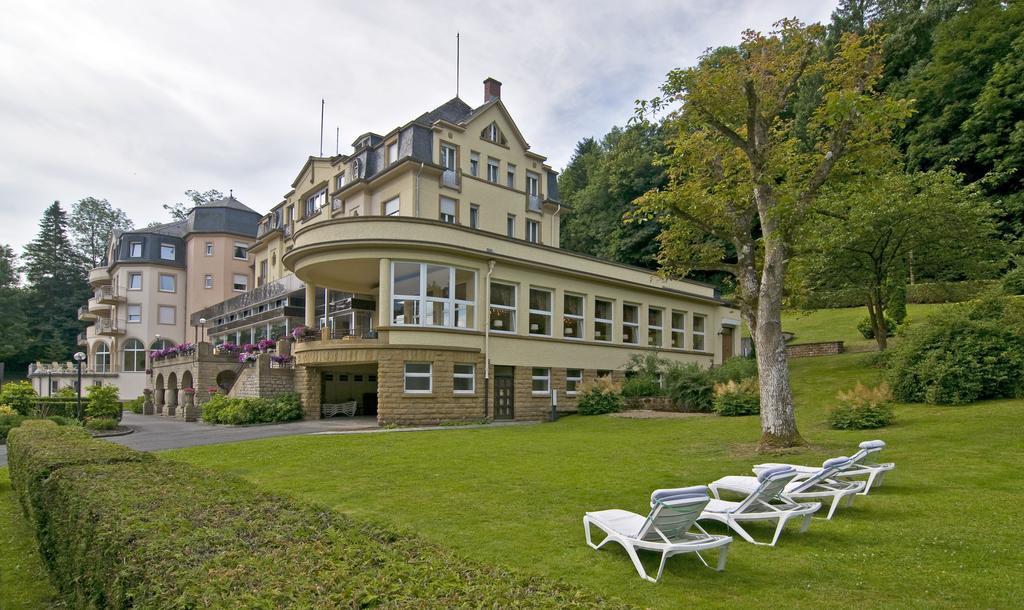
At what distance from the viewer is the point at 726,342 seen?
3656cm

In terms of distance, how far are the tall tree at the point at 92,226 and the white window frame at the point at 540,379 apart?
229ft

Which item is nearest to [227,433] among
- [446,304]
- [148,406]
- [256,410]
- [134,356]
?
[256,410]

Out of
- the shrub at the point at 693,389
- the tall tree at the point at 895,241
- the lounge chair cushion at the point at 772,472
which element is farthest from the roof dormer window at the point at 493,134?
the lounge chair cushion at the point at 772,472

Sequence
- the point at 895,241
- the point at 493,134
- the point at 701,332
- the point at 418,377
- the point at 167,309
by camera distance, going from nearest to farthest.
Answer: the point at 418,377 < the point at 895,241 < the point at 493,134 < the point at 701,332 < the point at 167,309

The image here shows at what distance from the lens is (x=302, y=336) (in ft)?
82.4

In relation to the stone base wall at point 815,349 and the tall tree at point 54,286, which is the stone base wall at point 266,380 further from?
the tall tree at point 54,286

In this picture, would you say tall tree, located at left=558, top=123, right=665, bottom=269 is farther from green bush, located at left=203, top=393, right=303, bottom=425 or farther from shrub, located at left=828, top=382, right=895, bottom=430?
shrub, located at left=828, top=382, right=895, bottom=430

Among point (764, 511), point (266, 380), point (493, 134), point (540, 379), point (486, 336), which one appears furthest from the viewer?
point (493, 134)

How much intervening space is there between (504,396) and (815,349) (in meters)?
18.7

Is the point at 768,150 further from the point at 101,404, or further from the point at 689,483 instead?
the point at 101,404

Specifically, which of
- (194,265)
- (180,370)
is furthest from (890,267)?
(194,265)

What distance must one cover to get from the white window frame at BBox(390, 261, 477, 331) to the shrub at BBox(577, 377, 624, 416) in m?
5.55

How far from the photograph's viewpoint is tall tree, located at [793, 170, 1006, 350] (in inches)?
843

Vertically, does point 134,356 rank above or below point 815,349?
below
